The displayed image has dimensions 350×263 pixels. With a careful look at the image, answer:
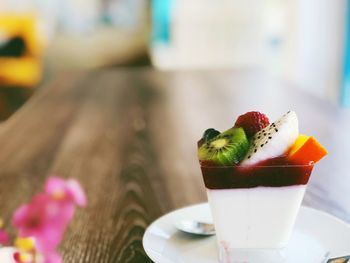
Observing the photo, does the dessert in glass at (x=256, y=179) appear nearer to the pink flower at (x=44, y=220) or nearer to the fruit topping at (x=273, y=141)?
the fruit topping at (x=273, y=141)

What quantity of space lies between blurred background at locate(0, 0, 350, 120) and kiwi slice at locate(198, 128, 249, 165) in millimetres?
2484

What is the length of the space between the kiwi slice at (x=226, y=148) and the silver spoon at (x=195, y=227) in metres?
0.12

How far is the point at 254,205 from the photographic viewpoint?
594 millimetres

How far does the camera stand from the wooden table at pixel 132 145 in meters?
0.82

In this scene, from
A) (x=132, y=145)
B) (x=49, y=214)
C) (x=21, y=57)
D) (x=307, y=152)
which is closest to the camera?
(x=49, y=214)

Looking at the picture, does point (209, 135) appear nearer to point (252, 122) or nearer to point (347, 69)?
point (252, 122)

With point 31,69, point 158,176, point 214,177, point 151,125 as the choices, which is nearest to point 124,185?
point 158,176

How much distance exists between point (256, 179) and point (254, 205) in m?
0.03

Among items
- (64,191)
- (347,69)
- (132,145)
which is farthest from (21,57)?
(64,191)

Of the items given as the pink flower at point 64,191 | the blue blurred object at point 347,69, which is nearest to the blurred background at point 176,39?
the blue blurred object at point 347,69

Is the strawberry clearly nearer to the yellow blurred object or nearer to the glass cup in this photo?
the glass cup

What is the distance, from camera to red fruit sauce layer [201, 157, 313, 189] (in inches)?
22.6

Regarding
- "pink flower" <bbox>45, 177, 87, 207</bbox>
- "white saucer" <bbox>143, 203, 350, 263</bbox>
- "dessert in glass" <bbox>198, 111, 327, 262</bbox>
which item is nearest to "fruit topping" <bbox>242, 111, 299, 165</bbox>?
"dessert in glass" <bbox>198, 111, 327, 262</bbox>

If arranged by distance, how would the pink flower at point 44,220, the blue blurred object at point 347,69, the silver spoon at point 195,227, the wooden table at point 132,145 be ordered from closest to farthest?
the pink flower at point 44,220 → the silver spoon at point 195,227 → the wooden table at point 132,145 → the blue blurred object at point 347,69
